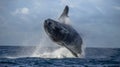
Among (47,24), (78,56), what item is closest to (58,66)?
(47,24)

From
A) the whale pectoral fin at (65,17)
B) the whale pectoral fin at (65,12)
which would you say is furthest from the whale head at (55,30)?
the whale pectoral fin at (65,12)

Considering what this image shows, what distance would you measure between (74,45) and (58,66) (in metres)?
5.60

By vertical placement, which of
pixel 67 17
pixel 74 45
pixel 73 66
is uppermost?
pixel 67 17

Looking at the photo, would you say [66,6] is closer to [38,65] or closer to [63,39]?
[63,39]

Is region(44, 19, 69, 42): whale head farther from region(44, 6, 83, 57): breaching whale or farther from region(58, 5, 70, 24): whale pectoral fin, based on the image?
region(58, 5, 70, 24): whale pectoral fin

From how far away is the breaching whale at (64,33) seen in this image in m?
27.5

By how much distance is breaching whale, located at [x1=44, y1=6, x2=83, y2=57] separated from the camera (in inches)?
1083

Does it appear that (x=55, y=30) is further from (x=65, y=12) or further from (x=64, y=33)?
(x=65, y=12)

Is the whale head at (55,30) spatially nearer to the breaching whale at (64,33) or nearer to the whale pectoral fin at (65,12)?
the breaching whale at (64,33)

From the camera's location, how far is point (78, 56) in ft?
109

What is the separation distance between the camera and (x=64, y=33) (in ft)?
95.1

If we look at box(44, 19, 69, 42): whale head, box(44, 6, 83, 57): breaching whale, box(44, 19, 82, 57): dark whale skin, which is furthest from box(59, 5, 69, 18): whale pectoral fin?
box(44, 19, 69, 42): whale head

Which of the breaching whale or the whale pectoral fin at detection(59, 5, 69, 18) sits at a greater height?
the whale pectoral fin at detection(59, 5, 69, 18)

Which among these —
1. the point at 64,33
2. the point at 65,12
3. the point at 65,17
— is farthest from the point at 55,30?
the point at 65,12
